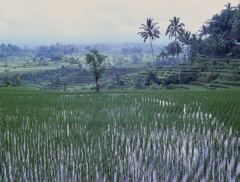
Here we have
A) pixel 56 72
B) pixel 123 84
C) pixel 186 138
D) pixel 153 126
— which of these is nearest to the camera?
pixel 186 138

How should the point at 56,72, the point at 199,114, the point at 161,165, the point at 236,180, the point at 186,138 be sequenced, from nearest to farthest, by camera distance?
the point at 236,180, the point at 161,165, the point at 186,138, the point at 199,114, the point at 56,72

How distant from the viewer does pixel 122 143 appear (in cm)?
1090

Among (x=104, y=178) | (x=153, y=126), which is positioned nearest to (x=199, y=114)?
(x=153, y=126)

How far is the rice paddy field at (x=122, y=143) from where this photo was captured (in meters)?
8.18

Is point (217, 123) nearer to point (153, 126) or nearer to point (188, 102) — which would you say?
point (153, 126)

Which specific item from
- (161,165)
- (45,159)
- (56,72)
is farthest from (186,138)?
(56,72)

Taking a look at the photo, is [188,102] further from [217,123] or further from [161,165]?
[161,165]

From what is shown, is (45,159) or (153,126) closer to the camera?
(45,159)

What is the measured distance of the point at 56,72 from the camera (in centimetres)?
6606

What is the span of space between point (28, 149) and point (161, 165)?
402 cm

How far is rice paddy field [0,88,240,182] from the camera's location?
26.8ft

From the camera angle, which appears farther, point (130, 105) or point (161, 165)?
point (130, 105)

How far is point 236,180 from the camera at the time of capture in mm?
7680

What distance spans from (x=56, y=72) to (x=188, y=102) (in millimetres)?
48797
